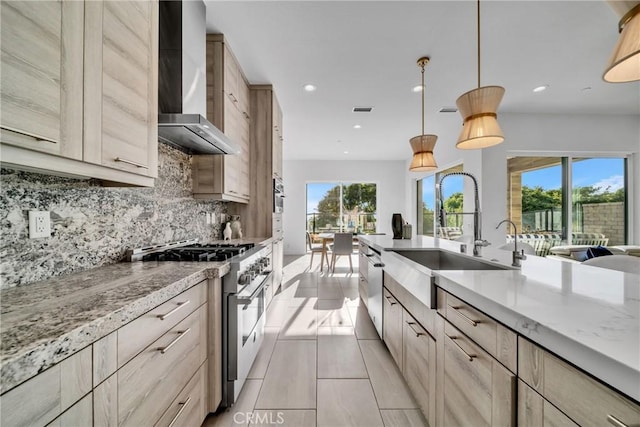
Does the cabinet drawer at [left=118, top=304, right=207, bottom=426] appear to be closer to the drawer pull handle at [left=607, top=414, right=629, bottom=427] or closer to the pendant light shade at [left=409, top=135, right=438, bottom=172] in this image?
the drawer pull handle at [left=607, top=414, right=629, bottom=427]

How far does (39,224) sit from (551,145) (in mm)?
6044

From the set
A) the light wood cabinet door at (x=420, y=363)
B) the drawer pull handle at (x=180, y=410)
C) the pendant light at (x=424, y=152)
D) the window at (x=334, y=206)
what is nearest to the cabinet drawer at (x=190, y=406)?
the drawer pull handle at (x=180, y=410)

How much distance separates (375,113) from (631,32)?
129 inches

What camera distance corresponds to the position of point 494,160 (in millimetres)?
4059

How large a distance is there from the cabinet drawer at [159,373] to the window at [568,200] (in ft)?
16.0

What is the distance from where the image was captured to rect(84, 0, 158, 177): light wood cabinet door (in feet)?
3.03

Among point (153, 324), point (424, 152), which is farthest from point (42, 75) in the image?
point (424, 152)

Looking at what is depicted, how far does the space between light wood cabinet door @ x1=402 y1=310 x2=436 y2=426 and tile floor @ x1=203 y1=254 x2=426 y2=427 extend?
210mm

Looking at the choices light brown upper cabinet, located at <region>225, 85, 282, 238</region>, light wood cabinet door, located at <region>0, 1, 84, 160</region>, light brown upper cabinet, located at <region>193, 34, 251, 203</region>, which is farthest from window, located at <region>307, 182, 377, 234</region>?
light wood cabinet door, located at <region>0, 1, 84, 160</region>

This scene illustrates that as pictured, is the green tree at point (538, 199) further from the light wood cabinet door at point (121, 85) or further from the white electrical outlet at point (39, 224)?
the white electrical outlet at point (39, 224)

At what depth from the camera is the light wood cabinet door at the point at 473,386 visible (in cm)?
76

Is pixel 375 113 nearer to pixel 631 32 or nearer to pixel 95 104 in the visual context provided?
pixel 631 32

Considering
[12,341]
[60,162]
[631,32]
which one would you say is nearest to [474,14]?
[631,32]

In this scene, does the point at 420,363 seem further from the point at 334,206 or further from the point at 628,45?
the point at 334,206
